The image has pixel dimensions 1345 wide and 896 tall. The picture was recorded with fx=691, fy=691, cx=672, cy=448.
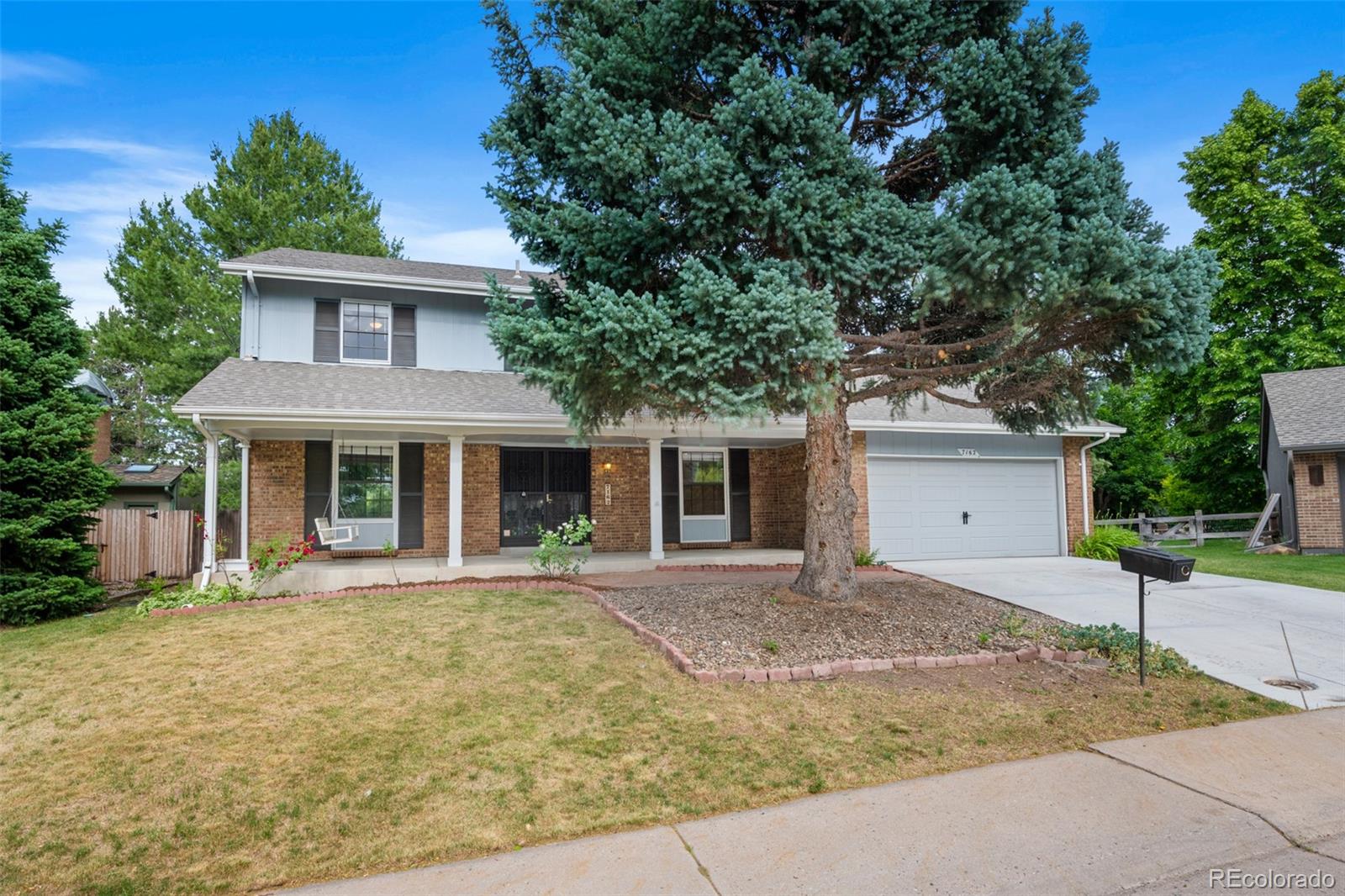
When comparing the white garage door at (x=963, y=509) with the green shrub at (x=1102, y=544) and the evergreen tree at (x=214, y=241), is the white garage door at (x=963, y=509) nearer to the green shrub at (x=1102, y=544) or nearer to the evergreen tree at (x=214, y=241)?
the green shrub at (x=1102, y=544)

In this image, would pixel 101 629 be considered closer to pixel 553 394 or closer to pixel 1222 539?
pixel 553 394

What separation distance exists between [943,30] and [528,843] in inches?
282

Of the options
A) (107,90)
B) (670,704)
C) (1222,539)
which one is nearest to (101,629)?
(670,704)

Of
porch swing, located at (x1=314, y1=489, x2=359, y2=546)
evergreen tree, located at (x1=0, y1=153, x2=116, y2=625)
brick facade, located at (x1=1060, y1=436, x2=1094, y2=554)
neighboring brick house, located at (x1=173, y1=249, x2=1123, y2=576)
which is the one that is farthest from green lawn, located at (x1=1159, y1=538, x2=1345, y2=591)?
evergreen tree, located at (x1=0, y1=153, x2=116, y2=625)

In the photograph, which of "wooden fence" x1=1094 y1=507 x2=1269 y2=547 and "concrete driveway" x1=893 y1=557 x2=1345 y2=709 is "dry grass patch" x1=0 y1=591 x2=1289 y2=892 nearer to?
"concrete driveway" x1=893 y1=557 x2=1345 y2=709

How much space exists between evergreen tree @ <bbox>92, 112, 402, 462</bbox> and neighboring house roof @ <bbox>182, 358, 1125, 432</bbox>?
10.4m

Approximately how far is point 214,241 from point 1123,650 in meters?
23.8

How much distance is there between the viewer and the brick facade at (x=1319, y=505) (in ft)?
48.3

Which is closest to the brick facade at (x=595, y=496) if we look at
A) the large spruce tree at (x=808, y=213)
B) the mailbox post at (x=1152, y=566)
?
the large spruce tree at (x=808, y=213)

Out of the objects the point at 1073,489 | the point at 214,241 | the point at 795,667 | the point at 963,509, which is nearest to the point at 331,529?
the point at 795,667

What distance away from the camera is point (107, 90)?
467 inches

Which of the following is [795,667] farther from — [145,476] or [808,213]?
[145,476]

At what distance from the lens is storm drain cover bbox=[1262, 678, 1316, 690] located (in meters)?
5.48

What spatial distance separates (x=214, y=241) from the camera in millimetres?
20266
